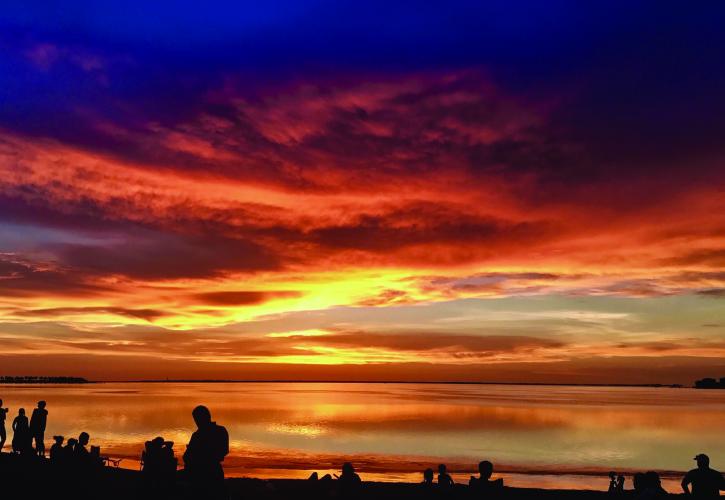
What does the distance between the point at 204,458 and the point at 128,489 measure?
11058mm

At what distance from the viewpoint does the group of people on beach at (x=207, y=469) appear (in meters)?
10.8

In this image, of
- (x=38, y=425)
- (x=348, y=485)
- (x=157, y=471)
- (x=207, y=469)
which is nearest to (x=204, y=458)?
(x=207, y=469)

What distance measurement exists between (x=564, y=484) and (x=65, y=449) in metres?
27.2

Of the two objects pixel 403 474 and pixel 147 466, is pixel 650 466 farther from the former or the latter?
pixel 147 466

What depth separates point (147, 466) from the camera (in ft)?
53.9

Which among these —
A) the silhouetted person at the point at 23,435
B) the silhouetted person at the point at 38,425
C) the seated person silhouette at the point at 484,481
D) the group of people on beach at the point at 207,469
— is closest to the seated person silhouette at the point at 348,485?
the group of people on beach at the point at 207,469

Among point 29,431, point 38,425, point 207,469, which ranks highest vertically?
point 207,469

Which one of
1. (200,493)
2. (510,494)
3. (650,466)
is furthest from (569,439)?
(200,493)

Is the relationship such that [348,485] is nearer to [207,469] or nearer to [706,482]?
[207,469]

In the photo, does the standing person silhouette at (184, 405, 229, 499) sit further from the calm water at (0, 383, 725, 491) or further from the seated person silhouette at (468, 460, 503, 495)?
the calm water at (0, 383, 725, 491)

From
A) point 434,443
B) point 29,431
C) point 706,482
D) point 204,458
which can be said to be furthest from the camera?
point 434,443

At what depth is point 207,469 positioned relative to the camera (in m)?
10.8

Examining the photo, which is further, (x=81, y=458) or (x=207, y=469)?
(x=81, y=458)

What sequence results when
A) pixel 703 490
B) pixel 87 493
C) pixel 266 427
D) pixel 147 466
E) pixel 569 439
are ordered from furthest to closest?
pixel 266 427 < pixel 569 439 < pixel 87 493 < pixel 147 466 < pixel 703 490
